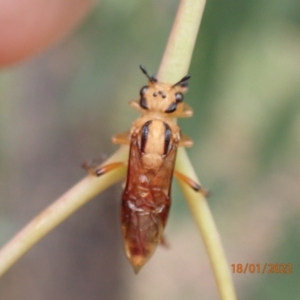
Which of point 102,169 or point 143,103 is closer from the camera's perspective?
point 102,169

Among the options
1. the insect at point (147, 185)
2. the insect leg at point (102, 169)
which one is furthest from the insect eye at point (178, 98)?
the insect leg at point (102, 169)

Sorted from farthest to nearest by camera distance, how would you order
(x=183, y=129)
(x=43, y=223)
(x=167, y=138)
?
(x=183, y=129) < (x=167, y=138) < (x=43, y=223)

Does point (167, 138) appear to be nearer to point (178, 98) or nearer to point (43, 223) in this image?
point (178, 98)

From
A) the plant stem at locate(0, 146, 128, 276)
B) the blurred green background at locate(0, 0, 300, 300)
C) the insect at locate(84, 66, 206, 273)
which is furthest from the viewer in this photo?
the blurred green background at locate(0, 0, 300, 300)

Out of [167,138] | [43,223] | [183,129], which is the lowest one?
[43,223]

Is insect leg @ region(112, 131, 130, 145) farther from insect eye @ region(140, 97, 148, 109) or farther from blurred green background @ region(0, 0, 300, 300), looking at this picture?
blurred green background @ region(0, 0, 300, 300)

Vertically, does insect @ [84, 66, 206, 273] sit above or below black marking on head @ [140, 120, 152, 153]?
below

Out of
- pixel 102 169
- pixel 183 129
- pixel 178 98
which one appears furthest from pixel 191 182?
pixel 183 129

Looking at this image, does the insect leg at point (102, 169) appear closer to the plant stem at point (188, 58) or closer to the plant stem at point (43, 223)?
the plant stem at point (43, 223)

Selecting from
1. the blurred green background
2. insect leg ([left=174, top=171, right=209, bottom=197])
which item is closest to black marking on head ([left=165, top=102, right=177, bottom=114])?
insect leg ([left=174, top=171, right=209, bottom=197])

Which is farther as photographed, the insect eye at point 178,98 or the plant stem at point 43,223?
the insect eye at point 178,98
